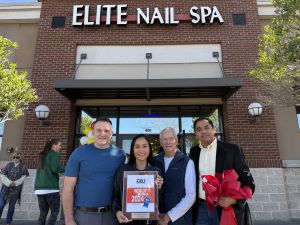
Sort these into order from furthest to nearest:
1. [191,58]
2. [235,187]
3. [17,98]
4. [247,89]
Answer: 1. [191,58]
2. [247,89]
3. [17,98]
4. [235,187]

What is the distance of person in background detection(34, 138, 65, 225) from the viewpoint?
16.6ft

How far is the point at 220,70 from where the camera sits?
8922 millimetres

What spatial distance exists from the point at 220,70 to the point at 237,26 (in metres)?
1.75

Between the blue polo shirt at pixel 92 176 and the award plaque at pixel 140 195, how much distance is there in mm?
215

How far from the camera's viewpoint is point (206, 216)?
2920 millimetres

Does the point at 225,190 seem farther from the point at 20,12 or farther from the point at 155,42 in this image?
the point at 20,12

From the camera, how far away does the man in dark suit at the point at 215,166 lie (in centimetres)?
285

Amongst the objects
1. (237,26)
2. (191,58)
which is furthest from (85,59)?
(237,26)

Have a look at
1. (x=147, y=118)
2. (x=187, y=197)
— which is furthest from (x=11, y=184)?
(x=187, y=197)

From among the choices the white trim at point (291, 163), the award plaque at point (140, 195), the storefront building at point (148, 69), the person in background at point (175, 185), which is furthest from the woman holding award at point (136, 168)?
the white trim at point (291, 163)

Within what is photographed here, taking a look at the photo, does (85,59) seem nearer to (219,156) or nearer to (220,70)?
(220,70)

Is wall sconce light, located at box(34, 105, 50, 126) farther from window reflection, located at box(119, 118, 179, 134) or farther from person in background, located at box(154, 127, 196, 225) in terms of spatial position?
person in background, located at box(154, 127, 196, 225)

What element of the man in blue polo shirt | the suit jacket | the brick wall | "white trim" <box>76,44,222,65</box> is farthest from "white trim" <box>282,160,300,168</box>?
the man in blue polo shirt

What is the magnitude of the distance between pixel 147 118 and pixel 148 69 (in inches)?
64.8
